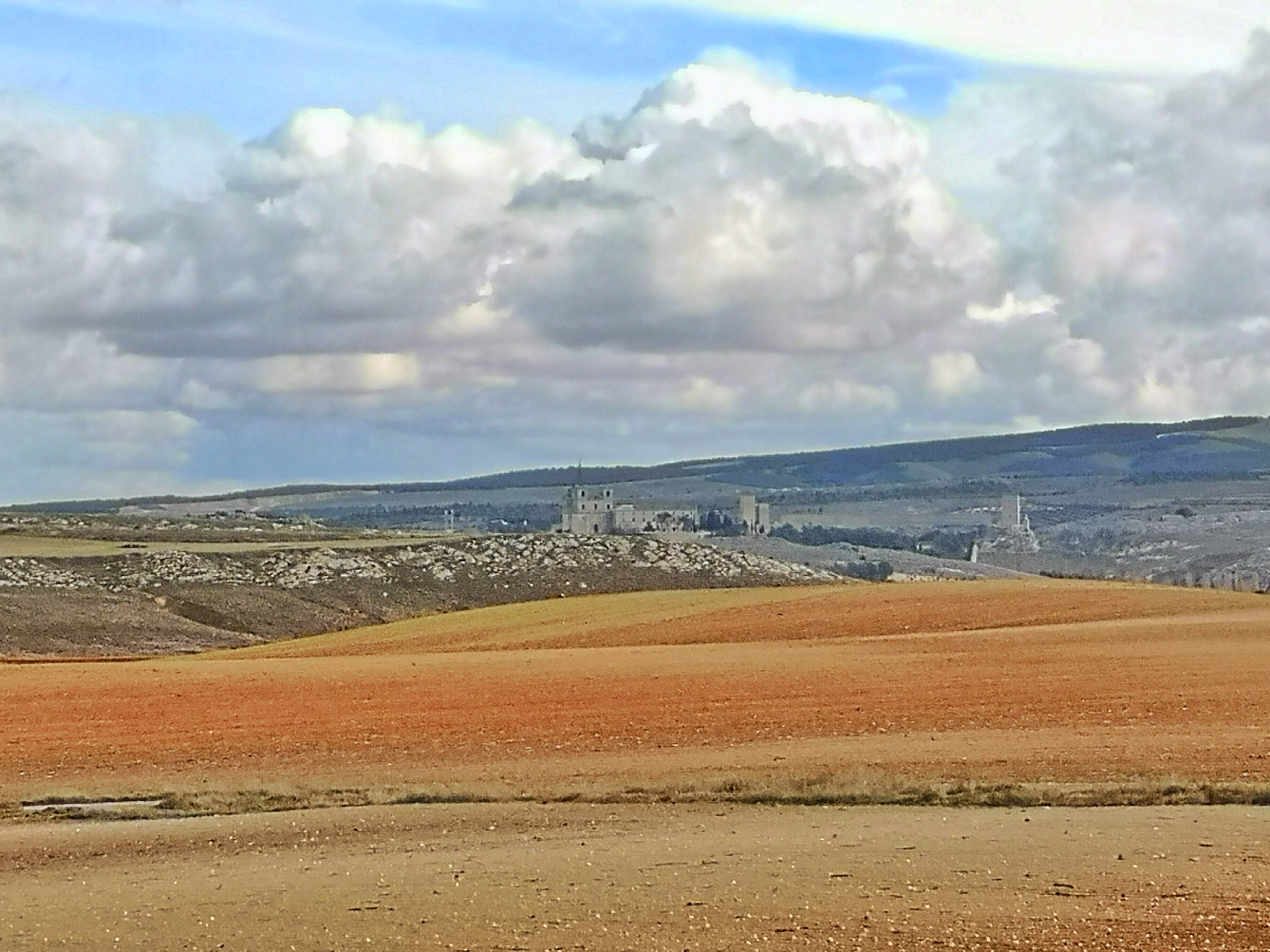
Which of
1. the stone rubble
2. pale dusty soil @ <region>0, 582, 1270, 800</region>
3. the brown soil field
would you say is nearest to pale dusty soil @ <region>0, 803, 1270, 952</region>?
the brown soil field

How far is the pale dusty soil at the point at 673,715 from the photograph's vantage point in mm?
25094

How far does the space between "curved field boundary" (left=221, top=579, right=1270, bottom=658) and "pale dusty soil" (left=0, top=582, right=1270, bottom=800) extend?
216 centimetres

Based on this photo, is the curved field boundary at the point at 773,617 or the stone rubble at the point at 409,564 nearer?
the curved field boundary at the point at 773,617

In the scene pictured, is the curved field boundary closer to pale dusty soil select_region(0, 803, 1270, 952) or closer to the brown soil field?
the brown soil field

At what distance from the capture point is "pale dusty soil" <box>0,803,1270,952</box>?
14477 millimetres

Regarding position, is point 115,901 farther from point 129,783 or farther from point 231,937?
point 129,783

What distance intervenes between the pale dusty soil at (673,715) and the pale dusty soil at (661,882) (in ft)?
11.3

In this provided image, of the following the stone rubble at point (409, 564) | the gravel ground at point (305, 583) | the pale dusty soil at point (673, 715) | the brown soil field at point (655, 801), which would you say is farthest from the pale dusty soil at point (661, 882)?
the stone rubble at point (409, 564)

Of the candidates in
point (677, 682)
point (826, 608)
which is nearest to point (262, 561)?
point (826, 608)

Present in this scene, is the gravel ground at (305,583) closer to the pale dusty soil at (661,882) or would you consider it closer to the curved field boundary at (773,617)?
the curved field boundary at (773,617)

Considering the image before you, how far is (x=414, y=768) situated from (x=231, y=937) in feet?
39.2

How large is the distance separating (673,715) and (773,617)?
32336mm

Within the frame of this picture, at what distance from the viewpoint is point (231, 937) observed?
48.3 ft

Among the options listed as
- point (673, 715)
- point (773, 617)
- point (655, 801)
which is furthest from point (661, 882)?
point (773, 617)
